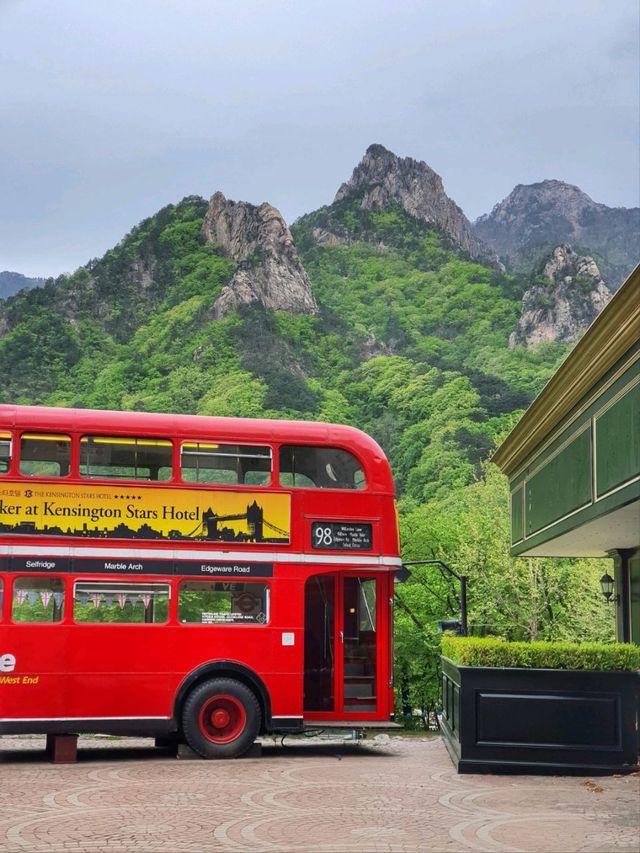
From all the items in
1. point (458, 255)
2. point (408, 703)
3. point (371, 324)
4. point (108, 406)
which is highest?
point (458, 255)

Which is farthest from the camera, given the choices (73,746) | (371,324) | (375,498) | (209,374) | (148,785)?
(371,324)

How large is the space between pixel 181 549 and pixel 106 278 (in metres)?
76.1

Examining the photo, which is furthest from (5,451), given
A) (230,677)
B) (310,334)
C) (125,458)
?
(310,334)

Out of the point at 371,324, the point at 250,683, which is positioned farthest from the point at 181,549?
the point at 371,324

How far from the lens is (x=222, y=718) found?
14.7 metres

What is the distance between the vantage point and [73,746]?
14.3 meters

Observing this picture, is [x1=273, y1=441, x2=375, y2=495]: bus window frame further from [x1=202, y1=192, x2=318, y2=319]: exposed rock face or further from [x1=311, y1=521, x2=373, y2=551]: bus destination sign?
[x1=202, y1=192, x2=318, y2=319]: exposed rock face

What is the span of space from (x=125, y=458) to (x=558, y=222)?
131 metres

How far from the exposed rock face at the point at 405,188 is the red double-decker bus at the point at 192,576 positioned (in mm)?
98085

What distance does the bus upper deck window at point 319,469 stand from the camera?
15.2 meters

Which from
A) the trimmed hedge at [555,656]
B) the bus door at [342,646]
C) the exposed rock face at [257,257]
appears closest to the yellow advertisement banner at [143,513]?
the bus door at [342,646]

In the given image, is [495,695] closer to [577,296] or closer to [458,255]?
[577,296]

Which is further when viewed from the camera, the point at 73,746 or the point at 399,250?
the point at 399,250

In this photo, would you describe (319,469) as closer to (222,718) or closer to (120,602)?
(120,602)
